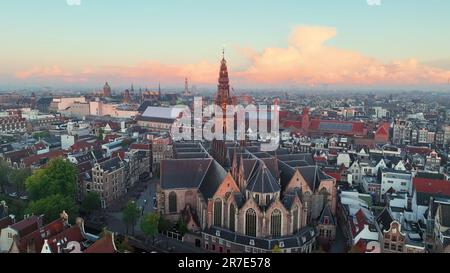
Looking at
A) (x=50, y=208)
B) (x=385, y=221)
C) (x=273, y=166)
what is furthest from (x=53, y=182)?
(x=385, y=221)

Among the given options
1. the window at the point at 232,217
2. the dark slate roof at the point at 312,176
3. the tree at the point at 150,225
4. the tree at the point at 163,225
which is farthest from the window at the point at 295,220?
the tree at the point at 150,225

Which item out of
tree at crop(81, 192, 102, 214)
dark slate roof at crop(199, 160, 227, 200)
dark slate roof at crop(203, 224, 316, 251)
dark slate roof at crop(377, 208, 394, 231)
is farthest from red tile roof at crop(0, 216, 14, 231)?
dark slate roof at crop(377, 208, 394, 231)

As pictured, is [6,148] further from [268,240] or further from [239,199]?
[268,240]

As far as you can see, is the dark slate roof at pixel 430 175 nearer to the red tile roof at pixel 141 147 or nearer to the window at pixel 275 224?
the window at pixel 275 224

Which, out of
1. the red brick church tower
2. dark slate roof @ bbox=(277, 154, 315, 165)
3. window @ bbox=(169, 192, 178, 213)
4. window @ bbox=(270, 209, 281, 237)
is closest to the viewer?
window @ bbox=(270, 209, 281, 237)

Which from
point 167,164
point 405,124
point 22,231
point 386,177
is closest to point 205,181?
point 167,164

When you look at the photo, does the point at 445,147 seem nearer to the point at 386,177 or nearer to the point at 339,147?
the point at 339,147

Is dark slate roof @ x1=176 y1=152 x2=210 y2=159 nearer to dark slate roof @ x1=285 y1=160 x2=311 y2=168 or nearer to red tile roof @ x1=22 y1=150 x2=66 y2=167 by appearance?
dark slate roof @ x1=285 y1=160 x2=311 y2=168
